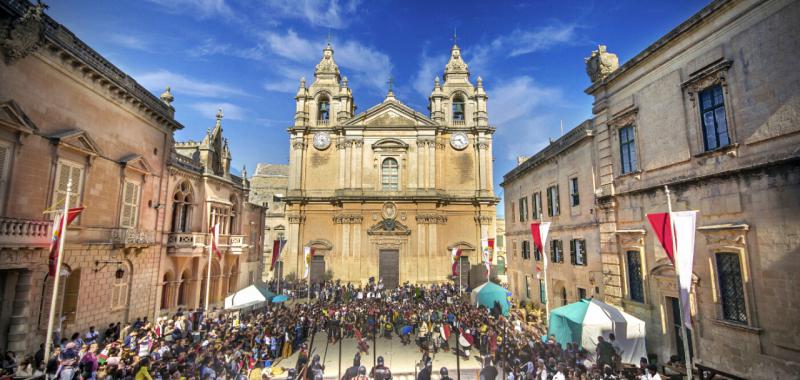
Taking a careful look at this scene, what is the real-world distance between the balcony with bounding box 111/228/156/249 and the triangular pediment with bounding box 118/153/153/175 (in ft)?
8.90

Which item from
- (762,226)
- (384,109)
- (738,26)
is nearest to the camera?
(762,226)

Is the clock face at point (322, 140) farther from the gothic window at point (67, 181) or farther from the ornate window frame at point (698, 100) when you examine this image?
the ornate window frame at point (698, 100)

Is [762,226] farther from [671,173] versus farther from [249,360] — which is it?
[249,360]

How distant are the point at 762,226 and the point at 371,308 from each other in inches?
598

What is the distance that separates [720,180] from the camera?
10.5m

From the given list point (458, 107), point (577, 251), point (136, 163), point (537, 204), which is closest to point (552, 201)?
point (537, 204)

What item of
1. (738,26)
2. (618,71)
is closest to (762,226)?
(738,26)

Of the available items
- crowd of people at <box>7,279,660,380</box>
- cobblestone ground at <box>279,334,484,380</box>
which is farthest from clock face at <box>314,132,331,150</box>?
cobblestone ground at <box>279,334,484,380</box>

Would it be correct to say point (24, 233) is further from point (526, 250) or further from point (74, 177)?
point (526, 250)

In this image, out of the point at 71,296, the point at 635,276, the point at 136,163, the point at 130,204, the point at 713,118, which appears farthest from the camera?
the point at 136,163

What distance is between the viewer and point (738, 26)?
33.7ft

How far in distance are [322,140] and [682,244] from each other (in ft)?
102

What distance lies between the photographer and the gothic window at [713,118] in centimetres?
1072

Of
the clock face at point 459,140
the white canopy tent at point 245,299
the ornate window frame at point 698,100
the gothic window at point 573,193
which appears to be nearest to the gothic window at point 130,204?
the white canopy tent at point 245,299
